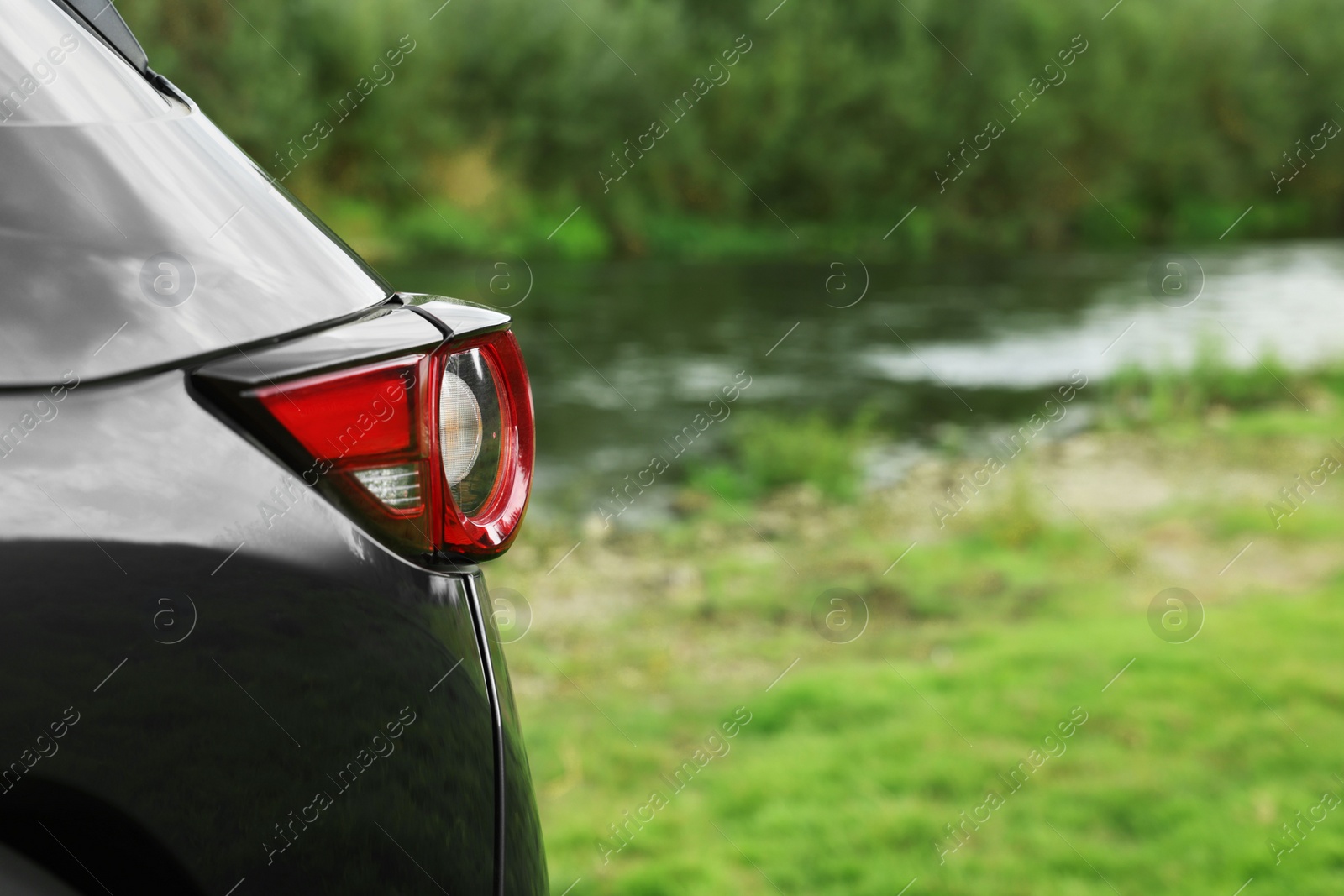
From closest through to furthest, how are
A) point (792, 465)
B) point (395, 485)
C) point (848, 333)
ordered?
point (395, 485) < point (792, 465) < point (848, 333)

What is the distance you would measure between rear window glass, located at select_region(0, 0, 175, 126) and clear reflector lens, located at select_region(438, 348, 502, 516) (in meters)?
0.37

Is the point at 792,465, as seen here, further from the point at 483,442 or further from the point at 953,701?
the point at 483,442

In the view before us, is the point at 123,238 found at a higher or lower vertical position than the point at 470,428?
higher

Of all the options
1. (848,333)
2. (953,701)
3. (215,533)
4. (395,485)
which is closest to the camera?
(215,533)

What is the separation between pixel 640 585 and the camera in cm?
559

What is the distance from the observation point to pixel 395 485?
1055mm

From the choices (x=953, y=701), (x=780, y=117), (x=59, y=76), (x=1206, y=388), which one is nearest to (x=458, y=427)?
(x=59, y=76)

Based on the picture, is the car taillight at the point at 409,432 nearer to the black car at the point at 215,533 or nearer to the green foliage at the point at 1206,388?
the black car at the point at 215,533

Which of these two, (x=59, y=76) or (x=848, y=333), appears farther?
(x=848, y=333)

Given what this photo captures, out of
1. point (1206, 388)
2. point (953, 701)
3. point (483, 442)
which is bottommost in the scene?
point (1206, 388)

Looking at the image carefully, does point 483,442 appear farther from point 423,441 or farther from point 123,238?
point 123,238

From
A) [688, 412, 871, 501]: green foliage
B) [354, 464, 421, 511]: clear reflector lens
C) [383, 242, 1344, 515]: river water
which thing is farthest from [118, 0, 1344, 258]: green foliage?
[354, 464, 421, 511]: clear reflector lens

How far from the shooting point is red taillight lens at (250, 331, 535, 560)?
1023 mm

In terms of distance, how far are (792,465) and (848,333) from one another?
8.07 meters
